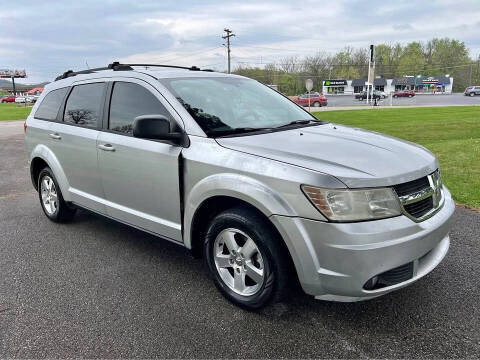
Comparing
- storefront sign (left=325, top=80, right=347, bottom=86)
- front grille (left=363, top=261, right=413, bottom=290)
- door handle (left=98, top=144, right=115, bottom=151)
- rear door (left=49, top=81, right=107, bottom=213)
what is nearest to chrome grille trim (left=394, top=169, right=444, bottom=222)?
front grille (left=363, top=261, right=413, bottom=290)

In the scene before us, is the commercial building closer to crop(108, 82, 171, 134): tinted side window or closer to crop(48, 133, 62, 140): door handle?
crop(48, 133, 62, 140): door handle

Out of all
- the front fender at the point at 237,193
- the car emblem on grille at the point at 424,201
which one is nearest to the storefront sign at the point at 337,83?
the car emblem on grille at the point at 424,201

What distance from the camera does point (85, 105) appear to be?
4.24 m

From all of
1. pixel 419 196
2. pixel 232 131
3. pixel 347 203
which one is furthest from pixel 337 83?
pixel 347 203

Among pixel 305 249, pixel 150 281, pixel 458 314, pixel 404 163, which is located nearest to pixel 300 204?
pixel 305 249

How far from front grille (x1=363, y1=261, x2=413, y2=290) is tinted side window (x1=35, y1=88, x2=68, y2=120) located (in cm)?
399

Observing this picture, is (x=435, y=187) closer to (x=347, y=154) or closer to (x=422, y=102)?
(x=347, y=154)

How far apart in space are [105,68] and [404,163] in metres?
3.31

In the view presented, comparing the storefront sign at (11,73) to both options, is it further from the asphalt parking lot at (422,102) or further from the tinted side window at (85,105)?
the tinted side window at (85,105)

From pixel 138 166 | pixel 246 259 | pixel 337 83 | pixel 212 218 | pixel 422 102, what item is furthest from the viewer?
pixel 337 83

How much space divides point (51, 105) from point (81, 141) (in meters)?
1.14

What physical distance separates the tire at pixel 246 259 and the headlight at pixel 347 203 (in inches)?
17.3

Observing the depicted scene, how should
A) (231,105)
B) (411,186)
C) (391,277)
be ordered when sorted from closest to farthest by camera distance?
(391,277)
(411,186)
(231,105)

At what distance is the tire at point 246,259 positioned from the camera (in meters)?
2.67
